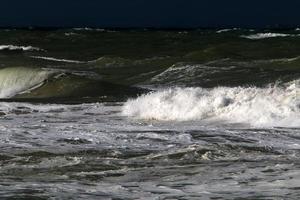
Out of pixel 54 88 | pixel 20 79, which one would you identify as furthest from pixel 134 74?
pixel 54 88

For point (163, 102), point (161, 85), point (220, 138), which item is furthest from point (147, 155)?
point (161, 85)

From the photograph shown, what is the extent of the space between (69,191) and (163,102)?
8050mm

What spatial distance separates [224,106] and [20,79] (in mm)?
12352

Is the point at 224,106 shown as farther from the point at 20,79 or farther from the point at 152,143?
the point at 20,79

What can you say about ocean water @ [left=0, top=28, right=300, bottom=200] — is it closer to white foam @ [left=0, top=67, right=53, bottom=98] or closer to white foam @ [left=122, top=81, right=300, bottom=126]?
white foam @ [left=122, top=81, right=300, bottom=126]

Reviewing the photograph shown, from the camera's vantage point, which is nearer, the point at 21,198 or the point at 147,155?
the point at 21,198

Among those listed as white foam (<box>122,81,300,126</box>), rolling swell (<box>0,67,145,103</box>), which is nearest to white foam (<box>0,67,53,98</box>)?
rolling swell (<box>0,67,145,103</box>)

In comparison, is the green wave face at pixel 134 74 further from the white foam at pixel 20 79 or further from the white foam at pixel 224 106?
the white foam at pixel 224 106

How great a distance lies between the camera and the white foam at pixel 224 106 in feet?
43.7

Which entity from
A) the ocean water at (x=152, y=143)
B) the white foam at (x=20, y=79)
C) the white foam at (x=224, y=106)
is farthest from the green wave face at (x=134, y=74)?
the white foam at (x=224, y=106)

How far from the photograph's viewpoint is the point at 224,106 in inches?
571

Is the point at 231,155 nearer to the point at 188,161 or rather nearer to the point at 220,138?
the point at 188,161

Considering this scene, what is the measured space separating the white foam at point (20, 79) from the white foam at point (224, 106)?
9105mm

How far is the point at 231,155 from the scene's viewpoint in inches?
377
